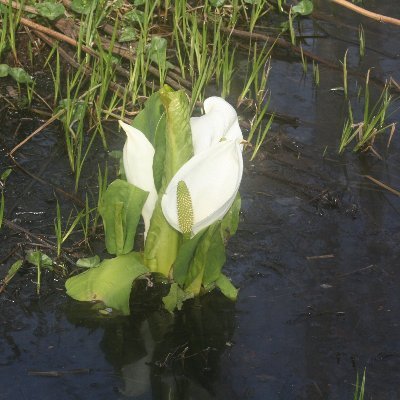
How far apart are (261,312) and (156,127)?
54 cm

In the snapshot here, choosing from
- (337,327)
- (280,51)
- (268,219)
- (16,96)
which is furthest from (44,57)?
(337,327)

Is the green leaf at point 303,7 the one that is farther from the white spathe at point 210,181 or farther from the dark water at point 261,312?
the white spathe at point 210,181

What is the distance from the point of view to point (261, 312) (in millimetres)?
2496

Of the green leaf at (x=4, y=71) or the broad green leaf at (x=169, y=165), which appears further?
the green leaf at (x=4, y=71)

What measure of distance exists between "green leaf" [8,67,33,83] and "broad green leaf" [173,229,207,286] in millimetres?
1389

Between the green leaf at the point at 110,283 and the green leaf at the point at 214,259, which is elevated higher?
the green leaf at the point at 214,259

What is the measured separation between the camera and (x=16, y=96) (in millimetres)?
3553

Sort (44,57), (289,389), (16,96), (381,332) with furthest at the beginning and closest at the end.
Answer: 1. (44,57)
2. (16,96)
3. (381,332)
4. (289,389)

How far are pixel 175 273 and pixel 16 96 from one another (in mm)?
1370

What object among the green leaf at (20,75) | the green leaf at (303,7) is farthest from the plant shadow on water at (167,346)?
the green leaf at (303,7)

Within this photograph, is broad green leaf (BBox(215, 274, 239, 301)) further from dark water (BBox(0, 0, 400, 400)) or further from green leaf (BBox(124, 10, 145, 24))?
green leaf (BBox(124, 10, 145, 24))

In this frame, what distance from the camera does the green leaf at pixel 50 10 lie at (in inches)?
150

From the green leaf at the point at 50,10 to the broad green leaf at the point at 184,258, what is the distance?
5.62 feet

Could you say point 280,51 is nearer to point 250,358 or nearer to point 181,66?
point 181,66
